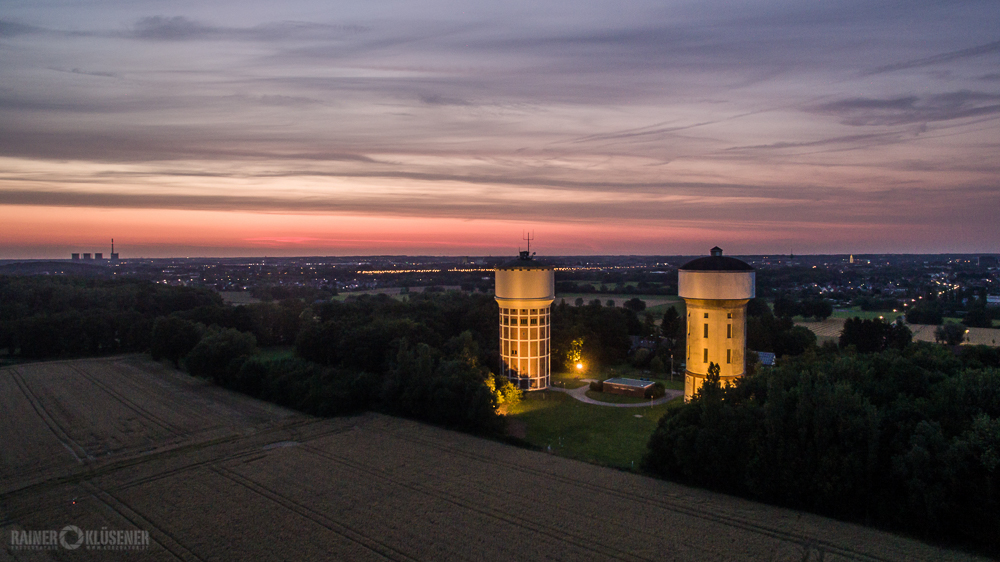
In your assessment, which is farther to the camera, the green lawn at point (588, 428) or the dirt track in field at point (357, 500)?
the green lawn at point (588, 428)

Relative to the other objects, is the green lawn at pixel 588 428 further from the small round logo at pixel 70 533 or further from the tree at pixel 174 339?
the tree at pixel 174 339

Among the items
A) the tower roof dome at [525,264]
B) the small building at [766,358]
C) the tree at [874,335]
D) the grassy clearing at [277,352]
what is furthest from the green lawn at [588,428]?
the grassy clearing at [277,352]

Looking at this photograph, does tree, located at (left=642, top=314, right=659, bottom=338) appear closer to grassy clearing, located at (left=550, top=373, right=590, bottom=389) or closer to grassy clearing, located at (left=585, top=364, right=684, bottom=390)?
grassy clearing, located at (left=585, top=364, right=684, bottom=390)

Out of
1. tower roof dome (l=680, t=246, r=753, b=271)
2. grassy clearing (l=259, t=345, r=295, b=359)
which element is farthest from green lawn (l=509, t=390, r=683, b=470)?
grassy clearing (l=259, t=345, r=295, b=359)

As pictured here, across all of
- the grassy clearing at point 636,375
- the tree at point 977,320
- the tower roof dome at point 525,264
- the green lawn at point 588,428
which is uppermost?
the tower roof dome at point 525,264

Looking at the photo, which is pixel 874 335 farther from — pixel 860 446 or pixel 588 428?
pixel 860 446

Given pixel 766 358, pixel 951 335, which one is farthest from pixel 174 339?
pixel 951 335
